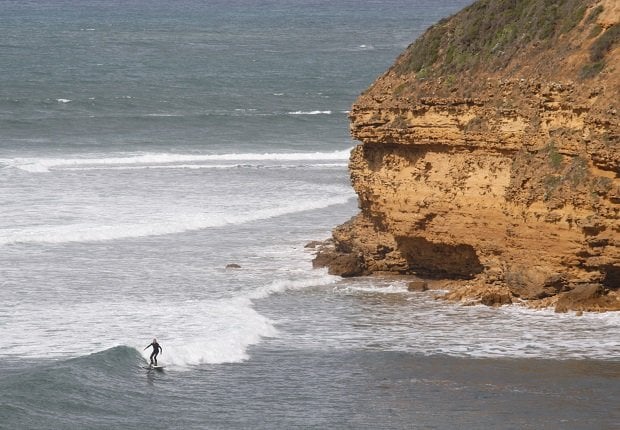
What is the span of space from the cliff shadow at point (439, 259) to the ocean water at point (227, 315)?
778 millimetres

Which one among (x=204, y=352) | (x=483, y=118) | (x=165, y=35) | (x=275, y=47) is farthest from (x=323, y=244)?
(x=165, y=35)

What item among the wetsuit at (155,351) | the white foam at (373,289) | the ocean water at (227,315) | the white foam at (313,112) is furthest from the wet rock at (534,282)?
the white foam at (313,112)

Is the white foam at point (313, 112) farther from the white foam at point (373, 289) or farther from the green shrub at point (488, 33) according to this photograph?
the white foam at point (373, 289)

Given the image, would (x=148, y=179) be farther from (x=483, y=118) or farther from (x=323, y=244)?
(x=483, y=118)

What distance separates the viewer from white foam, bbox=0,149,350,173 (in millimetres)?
56750

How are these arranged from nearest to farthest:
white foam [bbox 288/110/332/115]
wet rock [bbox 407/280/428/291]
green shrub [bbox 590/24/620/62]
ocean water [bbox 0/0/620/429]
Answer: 1. ocean water [bbox 0/0/620/429]
2. green shrub [bbox 590/24/620/62]
3. wet rock [bbox 407/280/428/291]
4. white foam [bbox 288/110/332/115]

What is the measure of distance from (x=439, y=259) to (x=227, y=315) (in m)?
5.47

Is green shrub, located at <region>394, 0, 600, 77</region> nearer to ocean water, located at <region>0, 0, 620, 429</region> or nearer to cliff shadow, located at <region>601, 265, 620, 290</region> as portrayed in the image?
ocean water, located at <region>0, 0, 620, 429</region>

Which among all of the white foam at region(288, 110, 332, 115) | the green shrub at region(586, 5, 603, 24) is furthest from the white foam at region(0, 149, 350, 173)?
the green shrub at region(586, 5, 603, 24)

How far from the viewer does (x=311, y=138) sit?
70625 mm

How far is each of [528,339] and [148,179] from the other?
28069 millimetres

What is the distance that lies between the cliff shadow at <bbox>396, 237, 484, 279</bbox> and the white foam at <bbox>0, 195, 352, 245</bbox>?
10.5 meters

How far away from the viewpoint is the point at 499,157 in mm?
30359

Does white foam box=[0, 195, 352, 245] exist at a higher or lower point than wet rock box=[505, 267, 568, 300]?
higher
